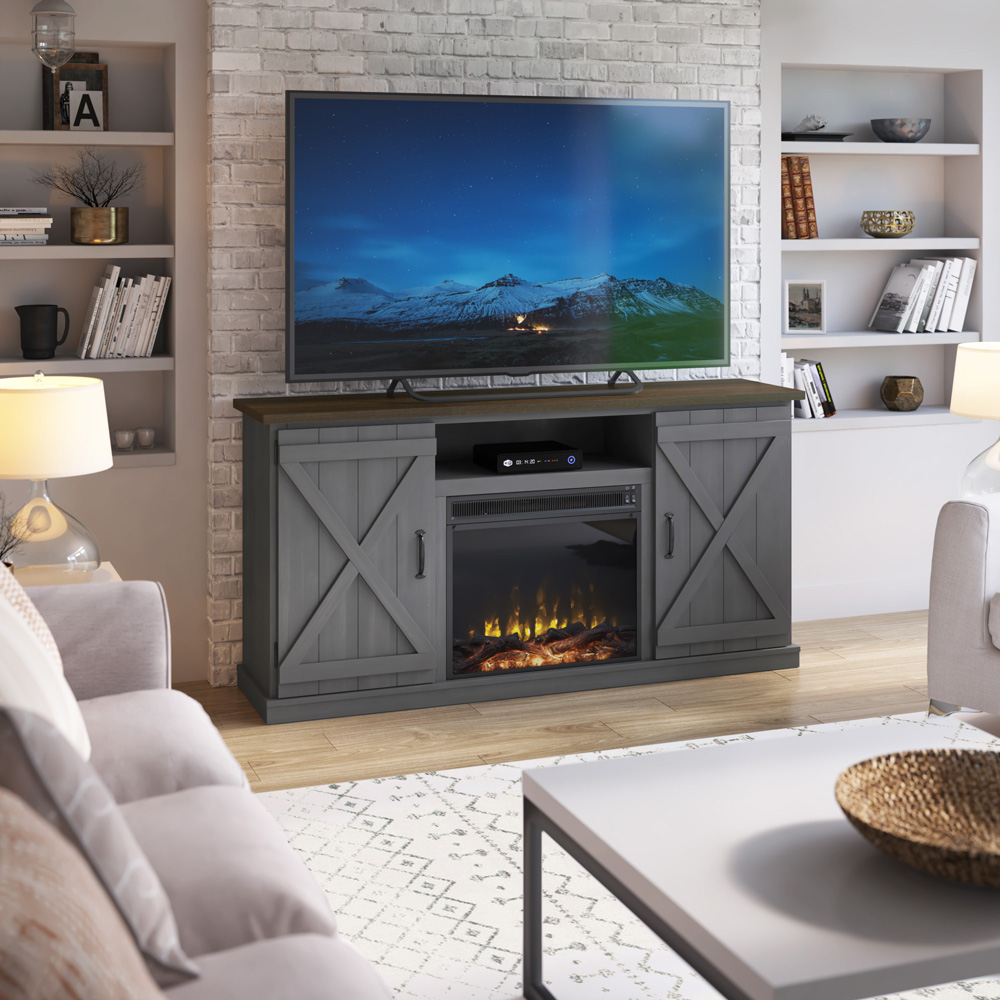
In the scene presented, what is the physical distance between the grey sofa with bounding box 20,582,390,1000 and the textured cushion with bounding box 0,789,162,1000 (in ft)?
1.67

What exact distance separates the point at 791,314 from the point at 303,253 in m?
2.08

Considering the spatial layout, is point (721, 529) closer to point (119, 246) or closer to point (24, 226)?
point (119, 246)

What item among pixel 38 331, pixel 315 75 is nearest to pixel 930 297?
pixel 315 75

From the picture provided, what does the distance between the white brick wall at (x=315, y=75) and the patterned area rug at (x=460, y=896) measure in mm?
1234

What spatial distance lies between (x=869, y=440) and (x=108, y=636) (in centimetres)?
339

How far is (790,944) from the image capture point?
66.7 inches

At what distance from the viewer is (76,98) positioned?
4062 millimetres

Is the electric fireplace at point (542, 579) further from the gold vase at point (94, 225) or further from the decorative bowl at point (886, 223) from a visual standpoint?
the decorative bowl at point (886, 223)

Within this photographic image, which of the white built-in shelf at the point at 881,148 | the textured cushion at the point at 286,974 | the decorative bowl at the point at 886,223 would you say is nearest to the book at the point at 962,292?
the decorative bowl at the point at 886,223

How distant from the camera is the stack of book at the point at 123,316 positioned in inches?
162

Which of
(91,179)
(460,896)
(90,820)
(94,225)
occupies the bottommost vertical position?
(460,896)

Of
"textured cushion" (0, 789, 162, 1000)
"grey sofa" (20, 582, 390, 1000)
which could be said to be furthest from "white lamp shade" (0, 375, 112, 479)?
"textured cushion" (0, 789, 162, 1000)

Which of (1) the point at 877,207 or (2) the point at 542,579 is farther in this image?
(1) the point at 877,207

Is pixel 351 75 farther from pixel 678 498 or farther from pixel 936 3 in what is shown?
pixel 936 3
